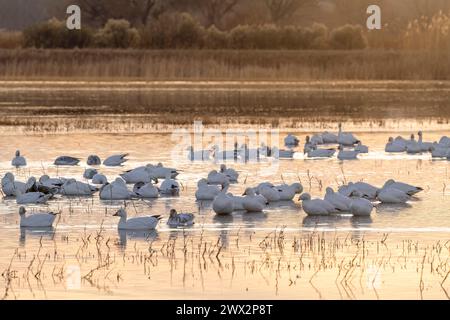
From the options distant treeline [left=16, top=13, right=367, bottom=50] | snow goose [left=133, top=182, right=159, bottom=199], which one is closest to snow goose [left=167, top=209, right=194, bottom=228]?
snow goose [left=133, top=182, right=159, bottom=199]

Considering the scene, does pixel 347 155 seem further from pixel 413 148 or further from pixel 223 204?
pixel 223 204

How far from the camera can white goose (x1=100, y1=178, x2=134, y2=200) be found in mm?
14398

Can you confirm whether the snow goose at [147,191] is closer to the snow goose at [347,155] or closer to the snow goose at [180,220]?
the snow goose at [180,220]

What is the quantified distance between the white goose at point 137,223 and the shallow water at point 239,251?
148 millimetres

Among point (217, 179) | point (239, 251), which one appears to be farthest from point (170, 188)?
point (239, 251)

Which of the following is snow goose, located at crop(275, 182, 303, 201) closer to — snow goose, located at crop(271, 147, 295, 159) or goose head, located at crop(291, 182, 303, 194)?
goose head, located at crop(291, 182, 303, 194)

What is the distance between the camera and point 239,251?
1106cm

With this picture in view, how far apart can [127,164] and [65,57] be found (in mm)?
24000

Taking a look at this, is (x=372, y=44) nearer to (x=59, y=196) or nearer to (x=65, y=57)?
(x=65, y=57)

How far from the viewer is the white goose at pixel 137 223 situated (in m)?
12.1

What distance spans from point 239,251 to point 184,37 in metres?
37.2

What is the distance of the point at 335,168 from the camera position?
1808 cm

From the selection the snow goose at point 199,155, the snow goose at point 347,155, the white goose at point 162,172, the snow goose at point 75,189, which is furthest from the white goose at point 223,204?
the snow goose at point 347,155

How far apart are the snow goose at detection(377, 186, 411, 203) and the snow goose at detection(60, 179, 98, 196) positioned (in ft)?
11.0
